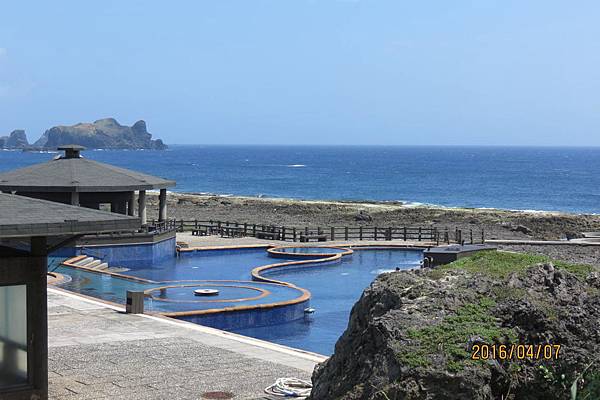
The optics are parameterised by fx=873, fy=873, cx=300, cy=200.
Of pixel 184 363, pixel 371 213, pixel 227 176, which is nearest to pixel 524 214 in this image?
pixel 371 213

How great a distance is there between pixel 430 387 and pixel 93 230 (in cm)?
557

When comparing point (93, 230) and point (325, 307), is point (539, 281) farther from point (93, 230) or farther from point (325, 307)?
point (325, 307)

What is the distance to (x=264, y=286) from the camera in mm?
28172

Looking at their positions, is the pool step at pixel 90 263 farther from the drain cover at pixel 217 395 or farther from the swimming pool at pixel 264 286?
the drain cover at pixel 217 395

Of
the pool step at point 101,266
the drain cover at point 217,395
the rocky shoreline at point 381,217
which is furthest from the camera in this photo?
the rocky shoreline at point 381,217

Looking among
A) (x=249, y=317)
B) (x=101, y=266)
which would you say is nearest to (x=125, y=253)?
(x=101, y=266)

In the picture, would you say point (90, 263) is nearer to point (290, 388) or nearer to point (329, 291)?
point (329, 291)

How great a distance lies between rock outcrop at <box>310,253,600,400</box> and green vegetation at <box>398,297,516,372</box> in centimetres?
1

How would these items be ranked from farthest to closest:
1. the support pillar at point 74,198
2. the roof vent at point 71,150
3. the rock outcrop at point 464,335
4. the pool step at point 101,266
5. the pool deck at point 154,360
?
the roof vent at point 71,150
the support pillar at point 74,198
the pool step at point 101,266
the pool deck at point 154,360
the rock outcrop at point 464,335

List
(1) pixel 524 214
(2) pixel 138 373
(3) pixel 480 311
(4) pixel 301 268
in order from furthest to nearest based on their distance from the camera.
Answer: (1) pixel 524 214, (4) pixel 301 268, (2) pixel 138 373, (3) pixel 480 311

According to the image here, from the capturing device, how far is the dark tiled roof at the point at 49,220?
439 inches

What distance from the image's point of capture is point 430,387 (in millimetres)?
8484

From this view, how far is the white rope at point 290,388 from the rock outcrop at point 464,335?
89.4 inches

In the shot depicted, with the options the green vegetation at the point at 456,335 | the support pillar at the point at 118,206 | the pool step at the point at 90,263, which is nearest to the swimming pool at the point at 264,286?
the pool step at the point at 90,263
